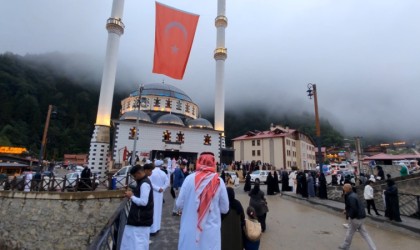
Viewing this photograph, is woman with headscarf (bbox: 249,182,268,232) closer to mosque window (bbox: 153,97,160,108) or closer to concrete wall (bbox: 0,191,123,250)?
concrete wall (bbox: 0,191,123,250)

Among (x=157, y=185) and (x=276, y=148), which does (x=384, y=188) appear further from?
(x=276, y=148)

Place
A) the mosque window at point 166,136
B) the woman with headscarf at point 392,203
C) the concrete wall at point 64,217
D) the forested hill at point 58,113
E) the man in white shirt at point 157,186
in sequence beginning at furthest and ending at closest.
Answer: the forested hill at point 58,113
the mosque window at point 166,136
the concrete wall at point 64,217
the woman with headscarf at point 392,203
the man in white shirt at point 157,186

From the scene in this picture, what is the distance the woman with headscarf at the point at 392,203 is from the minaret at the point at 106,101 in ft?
90.9

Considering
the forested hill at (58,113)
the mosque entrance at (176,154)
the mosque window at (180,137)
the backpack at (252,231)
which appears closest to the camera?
the backpack at (252,231)

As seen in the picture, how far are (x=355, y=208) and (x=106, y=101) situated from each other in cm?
3069

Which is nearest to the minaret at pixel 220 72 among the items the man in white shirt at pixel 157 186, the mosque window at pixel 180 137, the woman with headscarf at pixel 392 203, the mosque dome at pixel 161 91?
the mosque window at pixel 180 137

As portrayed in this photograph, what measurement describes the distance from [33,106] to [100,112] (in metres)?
50.3

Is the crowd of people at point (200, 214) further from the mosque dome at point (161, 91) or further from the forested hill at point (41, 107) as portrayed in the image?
the forested hill at point (41, 107)

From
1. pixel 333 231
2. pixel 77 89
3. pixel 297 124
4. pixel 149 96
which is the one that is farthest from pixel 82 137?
pixel 333 231

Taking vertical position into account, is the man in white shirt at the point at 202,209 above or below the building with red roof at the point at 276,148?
below

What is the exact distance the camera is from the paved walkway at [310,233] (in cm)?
642

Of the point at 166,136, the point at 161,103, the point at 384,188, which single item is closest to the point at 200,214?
the point at 384,188

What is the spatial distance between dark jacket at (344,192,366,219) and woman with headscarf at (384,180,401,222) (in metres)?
4.13

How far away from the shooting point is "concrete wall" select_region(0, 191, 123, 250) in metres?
13.1
